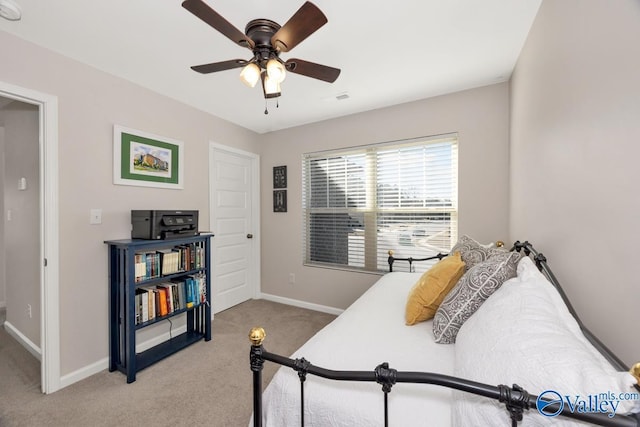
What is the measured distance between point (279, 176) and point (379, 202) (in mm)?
1518

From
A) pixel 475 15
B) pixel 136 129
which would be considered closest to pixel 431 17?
pixel 475 15

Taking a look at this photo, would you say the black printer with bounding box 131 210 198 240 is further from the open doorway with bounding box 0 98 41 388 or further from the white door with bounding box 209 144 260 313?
the open doorway with bounding box 0 98 41 388

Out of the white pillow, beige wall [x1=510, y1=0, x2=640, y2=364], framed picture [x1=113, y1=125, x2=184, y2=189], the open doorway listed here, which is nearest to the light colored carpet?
the open doorway

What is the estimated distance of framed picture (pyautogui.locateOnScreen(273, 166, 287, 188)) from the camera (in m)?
3.74

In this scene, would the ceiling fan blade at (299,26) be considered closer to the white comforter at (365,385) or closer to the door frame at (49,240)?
the white comforter at (365,385)

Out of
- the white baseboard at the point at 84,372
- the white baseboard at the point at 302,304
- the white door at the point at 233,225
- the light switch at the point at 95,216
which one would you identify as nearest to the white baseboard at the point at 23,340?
the white baseboard at the point at 84,372

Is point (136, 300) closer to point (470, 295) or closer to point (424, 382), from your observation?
point (424, 382)

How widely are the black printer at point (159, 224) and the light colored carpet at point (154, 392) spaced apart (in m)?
1.13

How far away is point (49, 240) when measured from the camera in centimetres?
193

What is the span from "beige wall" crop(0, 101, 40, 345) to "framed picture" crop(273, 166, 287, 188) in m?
2.40

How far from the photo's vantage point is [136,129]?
8.10 feet

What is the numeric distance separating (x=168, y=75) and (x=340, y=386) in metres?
2.73

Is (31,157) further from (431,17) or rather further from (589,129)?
(589,129)

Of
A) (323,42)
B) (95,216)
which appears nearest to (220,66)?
(323,42)
